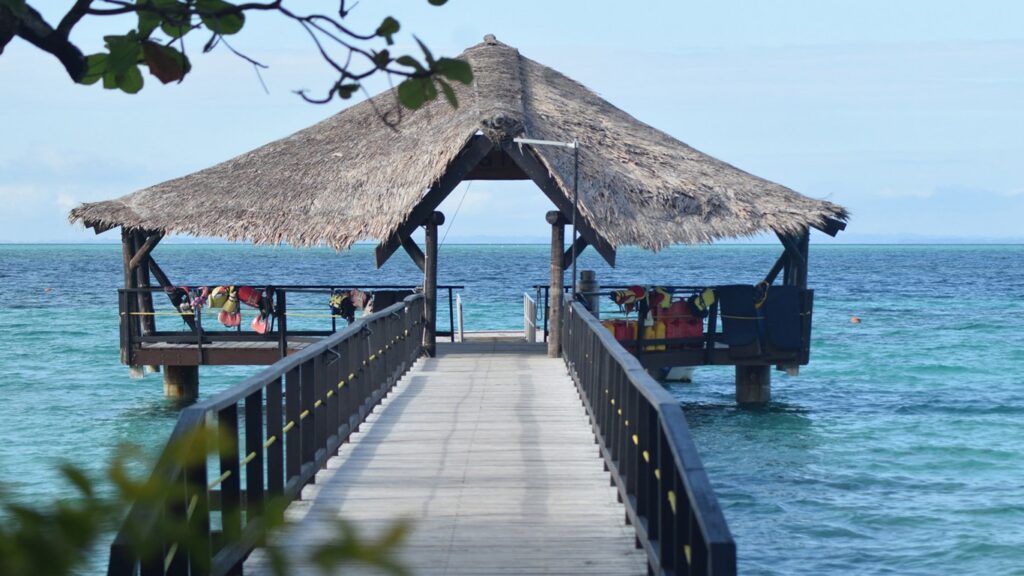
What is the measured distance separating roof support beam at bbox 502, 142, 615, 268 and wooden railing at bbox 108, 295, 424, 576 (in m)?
2.46

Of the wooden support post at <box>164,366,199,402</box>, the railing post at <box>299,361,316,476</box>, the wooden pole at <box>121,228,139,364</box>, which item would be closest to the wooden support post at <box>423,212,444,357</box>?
the wooden pole at <box>121,228,139,364</box>

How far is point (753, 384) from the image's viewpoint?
1823 centimetres

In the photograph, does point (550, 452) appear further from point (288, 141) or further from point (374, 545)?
point (288, 141)

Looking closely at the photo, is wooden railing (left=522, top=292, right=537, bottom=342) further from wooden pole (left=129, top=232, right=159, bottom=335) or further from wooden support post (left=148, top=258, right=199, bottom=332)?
wooden pole (left=129, top=232, right=159, bottom=335)

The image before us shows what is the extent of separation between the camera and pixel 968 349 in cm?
3281

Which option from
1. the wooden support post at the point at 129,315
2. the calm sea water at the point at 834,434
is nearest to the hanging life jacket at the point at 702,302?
the calm sea water at the point at 834,434

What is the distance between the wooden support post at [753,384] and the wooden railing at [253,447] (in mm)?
7405

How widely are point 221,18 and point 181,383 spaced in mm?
16483

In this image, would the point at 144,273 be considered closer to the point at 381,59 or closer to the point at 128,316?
the point at 128,316

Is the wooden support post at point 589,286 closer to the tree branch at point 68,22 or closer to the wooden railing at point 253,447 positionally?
the wooden railing at point 253,447

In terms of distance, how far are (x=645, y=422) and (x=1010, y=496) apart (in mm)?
9869

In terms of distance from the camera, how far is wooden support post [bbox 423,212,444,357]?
14.7m

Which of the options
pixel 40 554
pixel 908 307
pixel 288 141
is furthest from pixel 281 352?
pixel 908 307

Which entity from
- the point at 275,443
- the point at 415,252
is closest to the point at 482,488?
the point at 275,443
